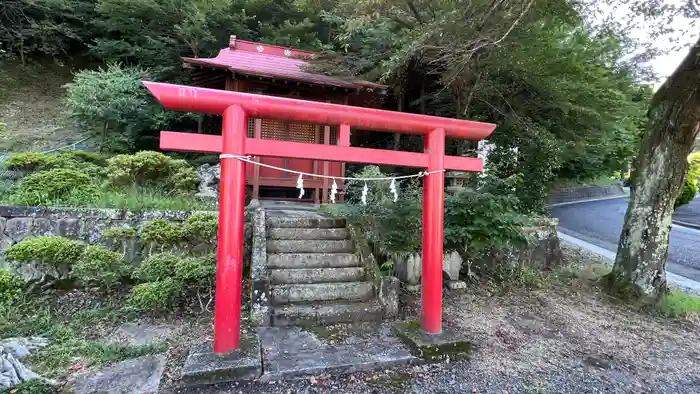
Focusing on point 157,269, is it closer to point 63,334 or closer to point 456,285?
point 63,334

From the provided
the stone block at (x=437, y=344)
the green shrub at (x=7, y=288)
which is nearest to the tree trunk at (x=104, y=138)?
the green shrub at (x=7, y=288)

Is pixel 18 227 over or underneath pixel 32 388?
over

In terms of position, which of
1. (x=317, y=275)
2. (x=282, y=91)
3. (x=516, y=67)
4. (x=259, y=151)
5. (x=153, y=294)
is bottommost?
(x=153, y=294)

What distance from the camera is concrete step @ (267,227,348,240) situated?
4.92 metres

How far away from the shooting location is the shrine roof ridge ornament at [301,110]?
2.89 meters

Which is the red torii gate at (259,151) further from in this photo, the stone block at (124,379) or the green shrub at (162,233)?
the green shrub at (162,233)

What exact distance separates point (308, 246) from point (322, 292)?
2.73ft

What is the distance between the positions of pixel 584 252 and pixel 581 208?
10.5m

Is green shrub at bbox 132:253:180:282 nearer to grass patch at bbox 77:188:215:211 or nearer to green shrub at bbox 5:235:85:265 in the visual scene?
green shrub at bbox 5:235:85:265

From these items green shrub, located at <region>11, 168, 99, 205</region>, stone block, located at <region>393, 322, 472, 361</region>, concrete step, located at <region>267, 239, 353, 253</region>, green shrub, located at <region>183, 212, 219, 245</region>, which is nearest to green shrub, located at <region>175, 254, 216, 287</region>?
green shrub, located at <region>183, 212, 219, 245</region>

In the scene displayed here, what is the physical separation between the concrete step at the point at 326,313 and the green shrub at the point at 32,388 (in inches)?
72.8

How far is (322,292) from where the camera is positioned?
13.6 ft

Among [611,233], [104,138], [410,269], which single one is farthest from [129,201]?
[611,233]

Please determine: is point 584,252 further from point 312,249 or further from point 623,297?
point 312,249
